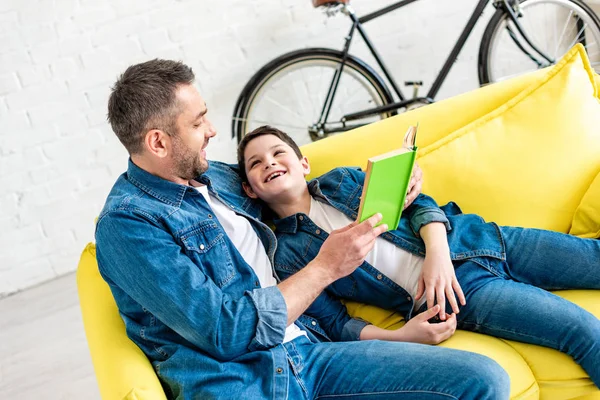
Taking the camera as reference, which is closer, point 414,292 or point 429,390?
point 429,390

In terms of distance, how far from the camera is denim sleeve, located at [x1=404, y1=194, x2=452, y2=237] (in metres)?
1.73

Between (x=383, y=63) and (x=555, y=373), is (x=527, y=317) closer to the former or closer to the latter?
(x=555, y=373)

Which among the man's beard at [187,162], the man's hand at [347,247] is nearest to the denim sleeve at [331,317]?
the man's hand at [347,247]

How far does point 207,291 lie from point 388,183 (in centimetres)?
45

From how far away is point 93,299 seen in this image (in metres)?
1.73

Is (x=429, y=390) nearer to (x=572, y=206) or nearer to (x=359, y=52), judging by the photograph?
(x=572, y=206)

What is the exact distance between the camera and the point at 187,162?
1.60 m

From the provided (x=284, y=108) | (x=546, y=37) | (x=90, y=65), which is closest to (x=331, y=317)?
(x=284, y=108)

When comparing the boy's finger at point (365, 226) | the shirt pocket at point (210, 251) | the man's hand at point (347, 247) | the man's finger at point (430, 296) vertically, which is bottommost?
the man's finger at point (430, 296)

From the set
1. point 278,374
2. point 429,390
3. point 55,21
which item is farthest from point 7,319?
point 429,390

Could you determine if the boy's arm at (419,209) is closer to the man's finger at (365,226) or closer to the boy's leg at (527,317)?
the boy's leg at (527,317)

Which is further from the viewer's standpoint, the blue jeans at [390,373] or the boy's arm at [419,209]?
the boy's arm at [419,209]

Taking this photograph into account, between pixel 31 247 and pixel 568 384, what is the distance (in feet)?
9.86

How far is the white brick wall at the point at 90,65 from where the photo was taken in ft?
11.4
